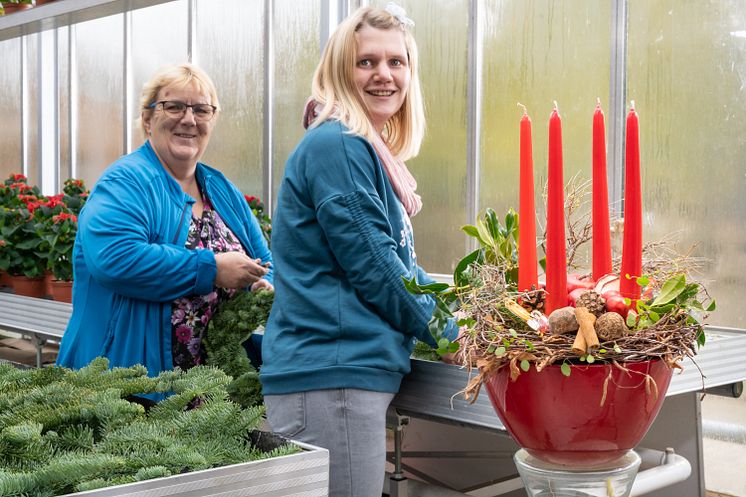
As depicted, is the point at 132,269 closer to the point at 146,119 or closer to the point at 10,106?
the point at 146,119


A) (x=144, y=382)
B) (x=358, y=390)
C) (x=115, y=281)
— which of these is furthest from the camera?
(x=115, y=281)

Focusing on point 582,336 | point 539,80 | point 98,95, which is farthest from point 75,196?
point 582,336

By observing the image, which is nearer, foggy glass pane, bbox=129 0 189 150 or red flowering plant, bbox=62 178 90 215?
red flowering plant, bbox=62 178 90 215

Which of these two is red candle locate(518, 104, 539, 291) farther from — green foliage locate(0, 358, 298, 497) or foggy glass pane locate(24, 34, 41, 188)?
foggy glass pane locate(24, 34, 41, 188)

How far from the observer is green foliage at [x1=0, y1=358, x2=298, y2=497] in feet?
3.40

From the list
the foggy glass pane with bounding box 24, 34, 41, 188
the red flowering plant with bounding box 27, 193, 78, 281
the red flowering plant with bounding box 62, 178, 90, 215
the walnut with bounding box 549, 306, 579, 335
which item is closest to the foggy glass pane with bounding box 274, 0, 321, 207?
the red flowering plant with bounding box 62, 178, 90, 215

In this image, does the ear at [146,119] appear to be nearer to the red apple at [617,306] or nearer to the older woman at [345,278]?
the older woman at [345,278]

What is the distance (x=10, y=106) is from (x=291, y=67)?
4.36m

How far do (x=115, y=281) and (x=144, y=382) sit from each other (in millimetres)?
879

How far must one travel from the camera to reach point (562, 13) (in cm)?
475

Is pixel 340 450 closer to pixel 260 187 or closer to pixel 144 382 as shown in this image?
pixel 144 382

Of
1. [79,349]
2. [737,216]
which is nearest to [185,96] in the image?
[79,349]

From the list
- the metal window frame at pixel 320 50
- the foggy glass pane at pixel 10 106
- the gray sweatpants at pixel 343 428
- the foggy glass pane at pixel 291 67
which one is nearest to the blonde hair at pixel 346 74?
the gray sweatpants at pixel 343 428

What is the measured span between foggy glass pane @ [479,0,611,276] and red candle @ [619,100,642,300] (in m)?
3.70
